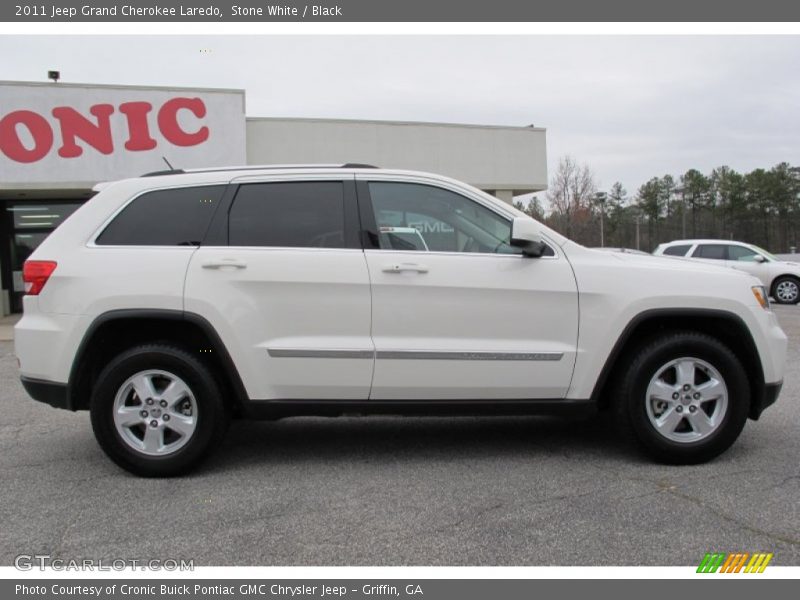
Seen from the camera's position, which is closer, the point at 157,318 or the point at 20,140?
the point at 157,318

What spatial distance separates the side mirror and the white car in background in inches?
500

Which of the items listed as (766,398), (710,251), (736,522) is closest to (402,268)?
(736,522)

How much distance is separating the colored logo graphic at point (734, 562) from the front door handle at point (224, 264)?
293cm

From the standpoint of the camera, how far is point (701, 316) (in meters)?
3.96

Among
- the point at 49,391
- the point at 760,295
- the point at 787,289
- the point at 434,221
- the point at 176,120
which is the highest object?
the point at 176,120

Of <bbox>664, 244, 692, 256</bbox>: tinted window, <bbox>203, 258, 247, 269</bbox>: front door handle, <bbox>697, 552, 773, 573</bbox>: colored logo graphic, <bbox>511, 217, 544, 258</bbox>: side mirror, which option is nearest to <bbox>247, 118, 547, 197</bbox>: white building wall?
<bbox>664, 244, 692, 256</bbox>: tinted window

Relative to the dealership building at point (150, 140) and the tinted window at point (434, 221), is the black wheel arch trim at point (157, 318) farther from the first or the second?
the dealership building at point (150, 140)

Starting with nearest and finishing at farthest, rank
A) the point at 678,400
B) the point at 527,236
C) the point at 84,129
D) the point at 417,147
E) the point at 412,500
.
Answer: the point at 412,500 → the point at 527,236 → the point at 678,400 → the point at 84,129 → the point at 417,147

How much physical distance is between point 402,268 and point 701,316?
1.96m

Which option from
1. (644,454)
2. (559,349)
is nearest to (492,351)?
(559,349)

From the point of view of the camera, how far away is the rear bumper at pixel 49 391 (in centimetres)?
383

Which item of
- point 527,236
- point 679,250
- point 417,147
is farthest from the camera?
point 417,147

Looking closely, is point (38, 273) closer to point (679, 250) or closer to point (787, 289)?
point (679, 250)

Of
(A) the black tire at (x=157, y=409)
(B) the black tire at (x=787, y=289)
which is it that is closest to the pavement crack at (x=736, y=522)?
(A) the black tire at (x=157, y=409)
